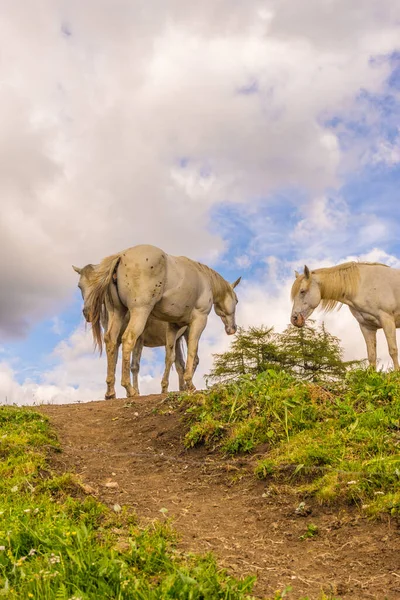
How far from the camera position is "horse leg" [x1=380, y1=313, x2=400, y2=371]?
14.6 m

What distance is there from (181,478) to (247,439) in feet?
3.25

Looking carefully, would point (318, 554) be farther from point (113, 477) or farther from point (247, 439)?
point (113, 477)

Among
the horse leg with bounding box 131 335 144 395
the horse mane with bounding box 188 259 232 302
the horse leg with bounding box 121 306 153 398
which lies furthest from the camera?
the horse leg with bounding box 131 335 144 395

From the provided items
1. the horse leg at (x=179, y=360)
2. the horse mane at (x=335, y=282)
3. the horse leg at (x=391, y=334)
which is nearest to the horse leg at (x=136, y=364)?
the horse leg at (x=179, y=360)

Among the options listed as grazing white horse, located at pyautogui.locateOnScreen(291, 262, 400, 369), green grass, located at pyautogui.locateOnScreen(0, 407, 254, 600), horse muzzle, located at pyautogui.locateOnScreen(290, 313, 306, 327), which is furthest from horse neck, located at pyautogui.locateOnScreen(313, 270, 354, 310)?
green grass, located at pyautogui.locateOnScreen(0, 407, 254, 600)

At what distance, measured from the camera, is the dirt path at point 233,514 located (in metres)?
4.14

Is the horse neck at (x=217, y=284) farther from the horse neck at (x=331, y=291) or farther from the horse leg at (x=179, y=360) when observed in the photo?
the horse neck at (x=331, y=291)

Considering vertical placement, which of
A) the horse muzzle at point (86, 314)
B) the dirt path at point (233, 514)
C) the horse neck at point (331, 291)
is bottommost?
the dirt path at point (233, 514)

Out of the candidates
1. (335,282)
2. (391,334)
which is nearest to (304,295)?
(335,282)

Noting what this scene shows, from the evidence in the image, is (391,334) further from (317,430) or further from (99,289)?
(317,430)

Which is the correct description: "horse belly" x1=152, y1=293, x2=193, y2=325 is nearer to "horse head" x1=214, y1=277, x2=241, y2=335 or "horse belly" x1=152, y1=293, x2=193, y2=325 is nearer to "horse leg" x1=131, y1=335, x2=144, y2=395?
"horse head" x1=214, y1=277, x2=241, y2=335

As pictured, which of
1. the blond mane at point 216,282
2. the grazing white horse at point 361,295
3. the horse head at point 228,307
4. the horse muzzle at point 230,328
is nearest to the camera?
the blond mane at point 216,282

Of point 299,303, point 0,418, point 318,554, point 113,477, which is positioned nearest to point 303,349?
point 299,303

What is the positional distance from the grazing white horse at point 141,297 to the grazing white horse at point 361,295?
3.10 metres
